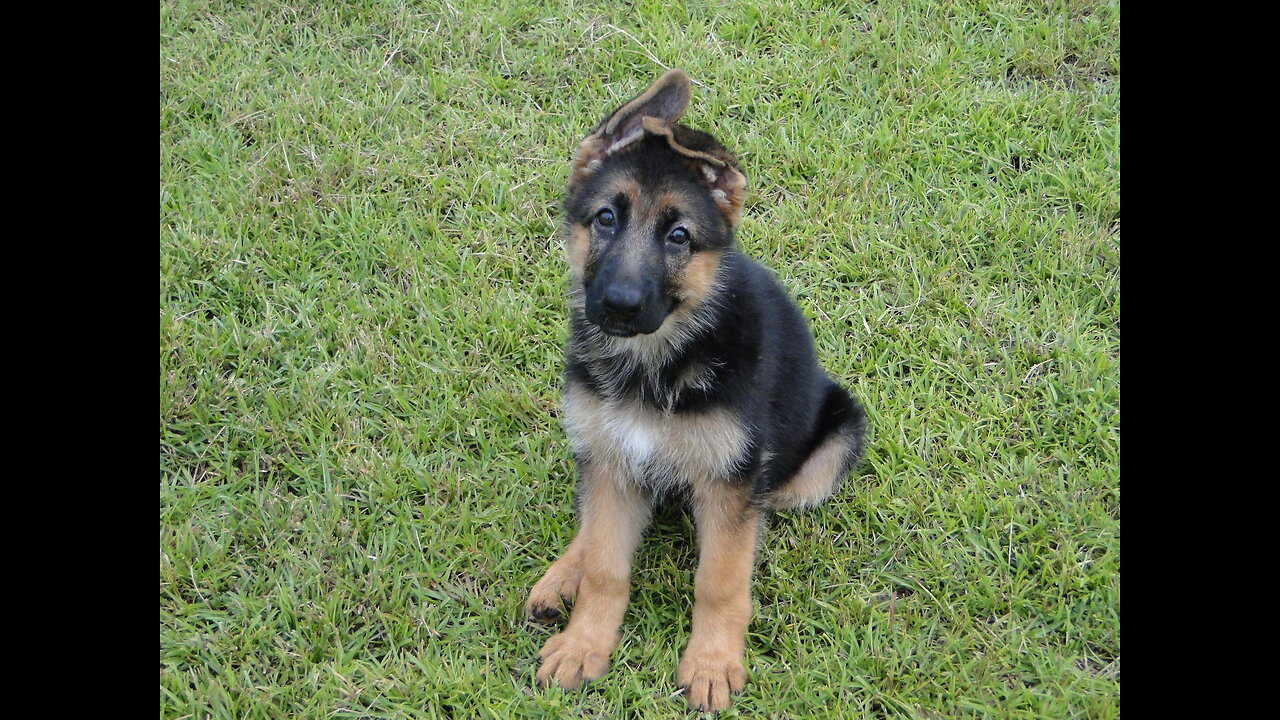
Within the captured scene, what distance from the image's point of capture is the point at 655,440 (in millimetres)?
3617

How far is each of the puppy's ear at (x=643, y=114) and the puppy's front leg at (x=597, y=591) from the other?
1181 millimetres

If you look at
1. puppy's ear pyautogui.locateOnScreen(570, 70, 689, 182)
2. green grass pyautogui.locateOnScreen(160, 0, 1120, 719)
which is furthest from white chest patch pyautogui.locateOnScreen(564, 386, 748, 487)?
puppy's ear pyautogui.locateOnScreen(570, 70, 689, 182)

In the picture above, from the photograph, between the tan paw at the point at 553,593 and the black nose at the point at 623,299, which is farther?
the tan paw at the point at 553,593

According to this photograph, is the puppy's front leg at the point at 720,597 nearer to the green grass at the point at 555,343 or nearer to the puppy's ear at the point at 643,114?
the green grass at the point at 555,343

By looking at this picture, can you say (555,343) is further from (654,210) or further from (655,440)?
(654,210)

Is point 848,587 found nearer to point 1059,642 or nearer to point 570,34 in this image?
point 1059,642

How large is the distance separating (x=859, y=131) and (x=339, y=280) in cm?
316

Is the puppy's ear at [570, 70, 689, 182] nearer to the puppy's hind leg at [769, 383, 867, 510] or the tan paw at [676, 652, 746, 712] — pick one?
the puppy's hind leg at [769, 383, 867, 510]

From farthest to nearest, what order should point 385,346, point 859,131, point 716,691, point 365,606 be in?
1. point 859,131
2. point 385,346
3. point 365,606
4. point 716,691

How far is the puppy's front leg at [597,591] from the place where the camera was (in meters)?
3.72

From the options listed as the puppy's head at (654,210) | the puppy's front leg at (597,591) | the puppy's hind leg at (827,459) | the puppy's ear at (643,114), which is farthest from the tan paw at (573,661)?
the puppy's ear at (643,114)

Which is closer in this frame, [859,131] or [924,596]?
[924,596]

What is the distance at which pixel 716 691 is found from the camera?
11.9 ft

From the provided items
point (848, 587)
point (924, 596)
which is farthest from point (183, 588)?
point (924, 596)
